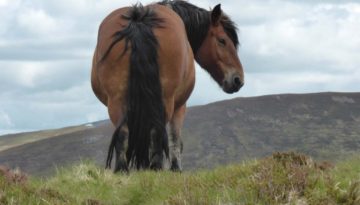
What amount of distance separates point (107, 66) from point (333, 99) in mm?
38724

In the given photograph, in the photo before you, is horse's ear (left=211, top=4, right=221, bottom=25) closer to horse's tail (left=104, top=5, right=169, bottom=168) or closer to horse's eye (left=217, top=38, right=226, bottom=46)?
horse's eye (left=217, top=38, right=226, bottom=46)

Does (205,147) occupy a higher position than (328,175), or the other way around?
(328,175)

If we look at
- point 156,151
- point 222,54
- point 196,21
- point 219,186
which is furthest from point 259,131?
point 219,186

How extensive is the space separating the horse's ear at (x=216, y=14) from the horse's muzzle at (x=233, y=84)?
4.36ft

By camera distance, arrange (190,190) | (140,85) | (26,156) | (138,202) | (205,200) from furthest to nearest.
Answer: (26,156) < (140,85) < (138,202) < (190,190) < (205,200)

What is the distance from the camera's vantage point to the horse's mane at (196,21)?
562 inches

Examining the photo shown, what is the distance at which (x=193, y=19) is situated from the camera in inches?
569

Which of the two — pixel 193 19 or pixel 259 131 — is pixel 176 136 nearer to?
pixel 193 19

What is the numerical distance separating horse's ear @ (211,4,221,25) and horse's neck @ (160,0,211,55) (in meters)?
0.11

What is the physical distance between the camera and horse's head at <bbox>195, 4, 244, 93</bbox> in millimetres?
15109

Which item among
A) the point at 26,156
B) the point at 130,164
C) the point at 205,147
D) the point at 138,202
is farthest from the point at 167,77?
the point at 26,156

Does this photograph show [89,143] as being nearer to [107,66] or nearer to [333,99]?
[333,99]

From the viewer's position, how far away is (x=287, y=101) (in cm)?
4838

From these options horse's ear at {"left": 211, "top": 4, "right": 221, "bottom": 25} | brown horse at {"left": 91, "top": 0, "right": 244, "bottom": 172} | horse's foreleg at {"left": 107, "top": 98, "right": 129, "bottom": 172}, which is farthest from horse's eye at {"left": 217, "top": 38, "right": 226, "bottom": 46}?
horse's foreleg at {"left": 107, "top": 98, "right": 129, "bottom": 172}
